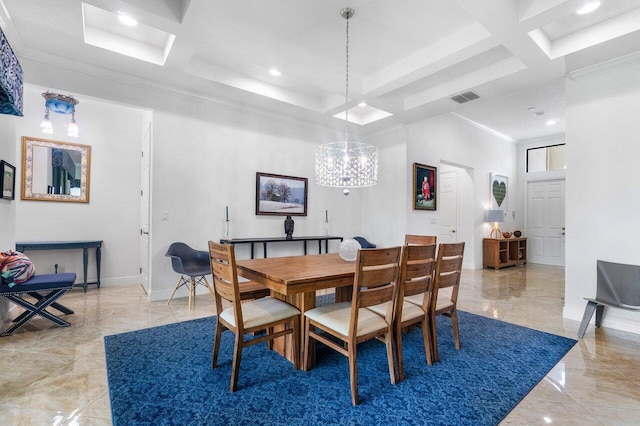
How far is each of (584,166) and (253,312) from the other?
12.6 ft

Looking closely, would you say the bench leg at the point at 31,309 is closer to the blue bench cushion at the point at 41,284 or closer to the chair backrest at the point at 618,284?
the blue bench cushion at the point at 41,284

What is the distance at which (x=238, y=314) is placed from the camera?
196 cm

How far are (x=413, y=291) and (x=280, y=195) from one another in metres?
3.17

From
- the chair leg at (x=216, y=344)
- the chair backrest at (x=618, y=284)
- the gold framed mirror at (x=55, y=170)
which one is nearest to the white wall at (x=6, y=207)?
the gold framed mirror at (x=55, y=170)

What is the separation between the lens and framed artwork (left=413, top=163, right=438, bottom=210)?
5359 mm

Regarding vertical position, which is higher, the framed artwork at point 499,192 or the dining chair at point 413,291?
the framed artwork at point 499,192

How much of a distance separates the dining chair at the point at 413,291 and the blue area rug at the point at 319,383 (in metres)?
0.22

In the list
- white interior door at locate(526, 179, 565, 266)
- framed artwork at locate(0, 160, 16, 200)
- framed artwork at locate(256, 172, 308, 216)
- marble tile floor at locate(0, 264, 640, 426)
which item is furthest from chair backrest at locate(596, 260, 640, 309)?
framed artwork at locate(0, 160, 16, 200)

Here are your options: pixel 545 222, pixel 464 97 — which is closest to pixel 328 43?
pixel 464 97

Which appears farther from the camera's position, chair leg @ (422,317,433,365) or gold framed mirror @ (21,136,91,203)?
gold framed mirror @ (21,136,91,203)

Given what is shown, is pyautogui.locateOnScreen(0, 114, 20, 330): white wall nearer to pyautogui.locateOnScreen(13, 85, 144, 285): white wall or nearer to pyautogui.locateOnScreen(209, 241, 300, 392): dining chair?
pyautogui.locateOnScreen(13, 85, 144, 285): white wall

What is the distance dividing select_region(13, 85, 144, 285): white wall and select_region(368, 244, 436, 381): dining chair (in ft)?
14.4

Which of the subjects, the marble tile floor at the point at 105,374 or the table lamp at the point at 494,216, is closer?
the marble tile floor at the point at 105,374

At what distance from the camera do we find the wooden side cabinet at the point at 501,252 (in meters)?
6.49
